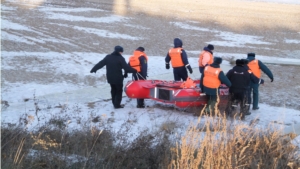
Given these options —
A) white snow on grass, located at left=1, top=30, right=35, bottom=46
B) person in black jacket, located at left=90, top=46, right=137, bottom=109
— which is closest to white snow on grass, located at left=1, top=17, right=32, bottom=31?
white snow on grass, located at left=1, top=30, right=35, bottom=46

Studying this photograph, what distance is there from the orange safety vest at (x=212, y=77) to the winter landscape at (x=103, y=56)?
783 mm

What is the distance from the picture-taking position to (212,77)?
33.6ft

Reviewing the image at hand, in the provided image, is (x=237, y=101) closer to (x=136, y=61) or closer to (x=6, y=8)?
(x=136, y=61)

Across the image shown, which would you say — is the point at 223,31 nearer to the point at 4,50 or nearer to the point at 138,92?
the point at 4,50

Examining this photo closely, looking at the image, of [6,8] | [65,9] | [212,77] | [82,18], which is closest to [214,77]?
[212,77]

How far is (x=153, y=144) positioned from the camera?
23.4ft

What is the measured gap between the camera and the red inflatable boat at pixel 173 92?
10.6m

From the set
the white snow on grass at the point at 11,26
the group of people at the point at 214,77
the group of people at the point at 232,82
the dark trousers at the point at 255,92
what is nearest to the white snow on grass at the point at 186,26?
the white snow on grass at the point at 11,26

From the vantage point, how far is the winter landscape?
803 centimetres

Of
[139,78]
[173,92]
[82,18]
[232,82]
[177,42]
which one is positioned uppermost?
[82,18]

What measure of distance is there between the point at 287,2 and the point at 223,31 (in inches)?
1043

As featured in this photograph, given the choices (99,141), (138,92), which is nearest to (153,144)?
(99,141)

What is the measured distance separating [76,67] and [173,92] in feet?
19.2

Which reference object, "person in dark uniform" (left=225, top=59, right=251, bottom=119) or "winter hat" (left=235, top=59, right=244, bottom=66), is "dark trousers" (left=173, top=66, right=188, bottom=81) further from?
"winter hat" (left=235, top=59, right=244, bottom=66)
